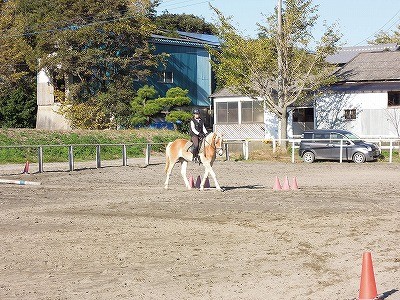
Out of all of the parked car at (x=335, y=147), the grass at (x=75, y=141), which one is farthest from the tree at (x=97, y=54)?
the parked car at (x=335, y=147)

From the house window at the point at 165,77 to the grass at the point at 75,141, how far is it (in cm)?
874

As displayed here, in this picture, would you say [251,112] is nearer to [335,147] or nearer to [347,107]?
[347,107]

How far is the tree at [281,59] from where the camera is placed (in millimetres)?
46562

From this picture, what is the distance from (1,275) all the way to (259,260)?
348 cm

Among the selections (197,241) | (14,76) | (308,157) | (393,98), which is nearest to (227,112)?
(393,98)

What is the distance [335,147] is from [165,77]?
26.9m

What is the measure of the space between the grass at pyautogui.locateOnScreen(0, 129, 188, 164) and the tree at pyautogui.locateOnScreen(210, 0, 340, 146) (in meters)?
6.74

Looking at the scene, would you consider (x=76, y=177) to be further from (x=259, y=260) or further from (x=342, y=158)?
(x=259, y=260)

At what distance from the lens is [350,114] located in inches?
1981

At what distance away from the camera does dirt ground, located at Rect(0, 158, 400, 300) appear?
9.44 metres

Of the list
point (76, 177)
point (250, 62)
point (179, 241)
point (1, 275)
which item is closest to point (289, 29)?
point (250, 62)

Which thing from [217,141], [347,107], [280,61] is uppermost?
[280,61]

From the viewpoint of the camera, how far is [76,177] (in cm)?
2925

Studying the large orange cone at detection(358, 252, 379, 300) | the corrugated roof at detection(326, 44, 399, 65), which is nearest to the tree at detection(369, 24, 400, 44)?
the corrugated roof at detection(326, 44, 399, 65)
